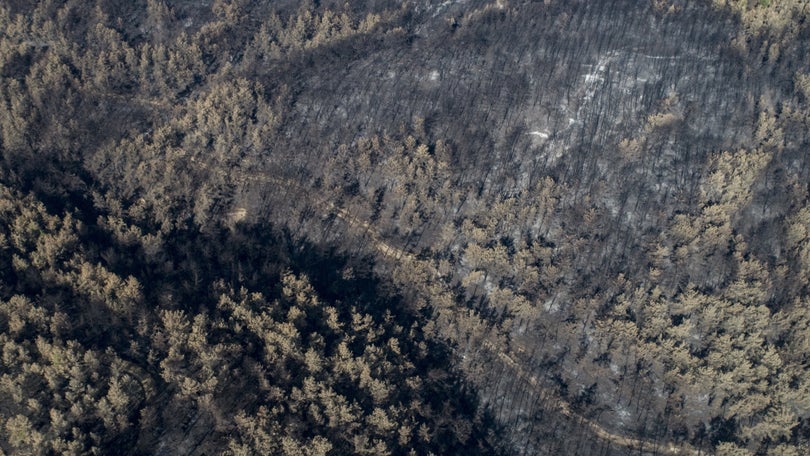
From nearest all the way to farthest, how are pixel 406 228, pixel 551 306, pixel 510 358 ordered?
pixel 510 358 → pixel 551 306 → pixel 406 228

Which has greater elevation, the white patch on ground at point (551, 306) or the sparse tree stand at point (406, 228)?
the sparse tree stand at point (406, 228)

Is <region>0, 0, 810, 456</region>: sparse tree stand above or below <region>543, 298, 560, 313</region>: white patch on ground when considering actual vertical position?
above

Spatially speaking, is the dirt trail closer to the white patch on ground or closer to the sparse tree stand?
the sparse tree stand

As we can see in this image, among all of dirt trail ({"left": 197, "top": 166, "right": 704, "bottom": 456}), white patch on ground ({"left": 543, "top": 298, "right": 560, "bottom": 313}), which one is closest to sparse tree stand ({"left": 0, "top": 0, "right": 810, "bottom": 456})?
dirt trail ({"left": 197, "top": 166, "right": 704, "bottom": 456})

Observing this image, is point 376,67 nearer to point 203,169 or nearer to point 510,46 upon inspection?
point 510,46

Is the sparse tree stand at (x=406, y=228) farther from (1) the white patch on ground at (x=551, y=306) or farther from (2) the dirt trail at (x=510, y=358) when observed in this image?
(1) the white patch on ground at (x=551, y=306)

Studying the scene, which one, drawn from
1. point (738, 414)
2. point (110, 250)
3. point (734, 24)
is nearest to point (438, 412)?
point (738, 414)

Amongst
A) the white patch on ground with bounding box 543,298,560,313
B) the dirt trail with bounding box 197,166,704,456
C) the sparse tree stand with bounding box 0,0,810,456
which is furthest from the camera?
the white patch on ground with bounding box 543,298,560,313

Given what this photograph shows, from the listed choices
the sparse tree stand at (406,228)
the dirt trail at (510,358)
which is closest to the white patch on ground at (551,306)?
the sparse tree stand at (406,228)

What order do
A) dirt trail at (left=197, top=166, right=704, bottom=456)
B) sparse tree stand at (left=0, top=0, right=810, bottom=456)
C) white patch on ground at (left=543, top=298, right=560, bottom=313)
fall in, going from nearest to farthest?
1. sparse tree stand at (left=0, top=0, right=810, bottom=456)
2. dirt trail at (left=197, top=166, right=704, bottom=456)
3. white patch on ground at (left=543, top=298, right=560, bottom=313)

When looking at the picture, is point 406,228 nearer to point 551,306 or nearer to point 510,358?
point 551,306

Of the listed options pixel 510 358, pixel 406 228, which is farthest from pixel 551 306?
pixel 406 228
